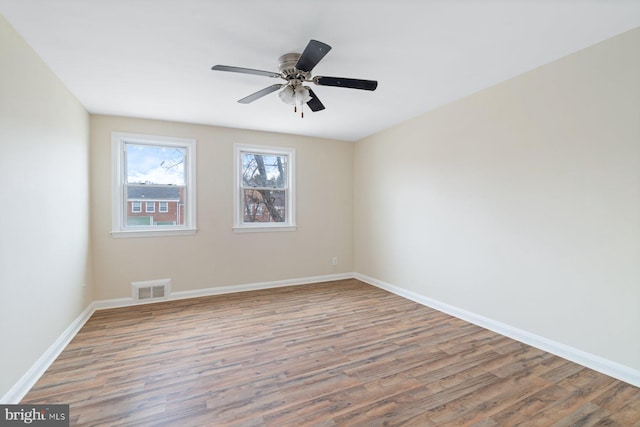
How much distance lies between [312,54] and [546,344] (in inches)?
124

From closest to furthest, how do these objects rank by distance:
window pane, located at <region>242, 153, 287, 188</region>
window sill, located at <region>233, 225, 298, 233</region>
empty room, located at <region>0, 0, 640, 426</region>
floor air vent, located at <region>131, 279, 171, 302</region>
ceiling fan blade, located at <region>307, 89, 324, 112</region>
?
empty room, located at <region>0, 0, 640, 426</region>
ceiling fan blade, located at <region>307, 89, 324, 112</region>
floor air vent, located at <region>131, 279, 171, 302</region>
window sill, located at <region>233, 225, 298, 233</region>
window pane, located at <region>242, 153, 287, 188</region>

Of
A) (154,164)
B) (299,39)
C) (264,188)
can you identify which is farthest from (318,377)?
(154,164)

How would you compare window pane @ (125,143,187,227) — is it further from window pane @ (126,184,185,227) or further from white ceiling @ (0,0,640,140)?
white ceiling @ (0,0,640,140)

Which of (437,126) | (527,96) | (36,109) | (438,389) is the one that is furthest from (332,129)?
(438,389)

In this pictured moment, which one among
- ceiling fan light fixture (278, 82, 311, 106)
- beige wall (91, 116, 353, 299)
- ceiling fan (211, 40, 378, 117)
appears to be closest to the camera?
ceiling fan (211, 40, 378, 117)

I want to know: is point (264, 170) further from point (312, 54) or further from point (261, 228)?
point (312, 54)

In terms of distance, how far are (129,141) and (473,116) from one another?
440cm

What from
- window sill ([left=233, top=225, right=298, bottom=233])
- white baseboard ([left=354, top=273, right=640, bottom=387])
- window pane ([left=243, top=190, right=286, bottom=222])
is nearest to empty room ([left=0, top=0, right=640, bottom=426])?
white baseboard ([left=354, top=273, right=640, bottom=387])

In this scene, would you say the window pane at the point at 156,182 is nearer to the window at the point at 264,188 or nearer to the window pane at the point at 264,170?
the window at the point at 264,188

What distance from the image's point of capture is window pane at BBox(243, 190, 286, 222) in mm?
4668

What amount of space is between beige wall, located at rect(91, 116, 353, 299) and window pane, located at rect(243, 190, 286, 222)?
10.3 inches

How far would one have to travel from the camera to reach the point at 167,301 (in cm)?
402

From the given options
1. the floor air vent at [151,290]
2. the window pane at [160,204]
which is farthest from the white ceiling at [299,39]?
the floor air vent at [151,290]

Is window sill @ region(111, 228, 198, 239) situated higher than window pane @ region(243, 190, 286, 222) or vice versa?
window pane @ region(243, 190, 286, 222)
